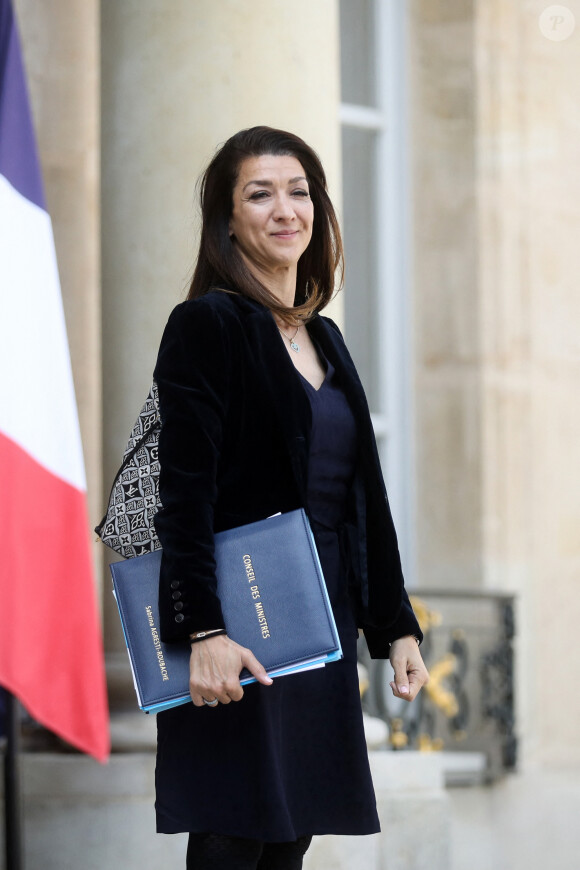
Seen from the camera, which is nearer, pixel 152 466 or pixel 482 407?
pixel 152 466

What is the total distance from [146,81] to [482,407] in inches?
100

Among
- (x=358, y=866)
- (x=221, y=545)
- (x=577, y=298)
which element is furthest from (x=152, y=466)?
(x=577, y=298)

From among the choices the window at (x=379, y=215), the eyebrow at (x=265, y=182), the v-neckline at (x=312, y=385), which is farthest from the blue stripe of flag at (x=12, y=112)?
the window at (x=379, y=215)

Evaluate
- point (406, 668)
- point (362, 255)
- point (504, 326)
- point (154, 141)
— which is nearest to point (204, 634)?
point (406, 668)

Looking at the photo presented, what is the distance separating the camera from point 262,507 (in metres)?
2.33

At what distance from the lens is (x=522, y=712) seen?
6.02 m

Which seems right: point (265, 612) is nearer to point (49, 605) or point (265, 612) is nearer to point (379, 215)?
point (49, 605)

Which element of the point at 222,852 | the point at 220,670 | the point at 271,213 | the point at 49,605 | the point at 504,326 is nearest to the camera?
the point at 220,670

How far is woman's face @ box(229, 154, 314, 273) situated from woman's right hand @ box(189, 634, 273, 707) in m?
0.73

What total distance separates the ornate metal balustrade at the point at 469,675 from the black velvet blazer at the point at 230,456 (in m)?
3.43

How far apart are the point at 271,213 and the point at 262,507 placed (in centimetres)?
55

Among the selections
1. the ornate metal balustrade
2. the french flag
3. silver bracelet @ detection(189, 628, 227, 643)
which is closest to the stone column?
the french flag

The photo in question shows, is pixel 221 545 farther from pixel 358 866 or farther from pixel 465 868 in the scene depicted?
pixel 465 868

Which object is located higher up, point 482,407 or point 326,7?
point 326,7
